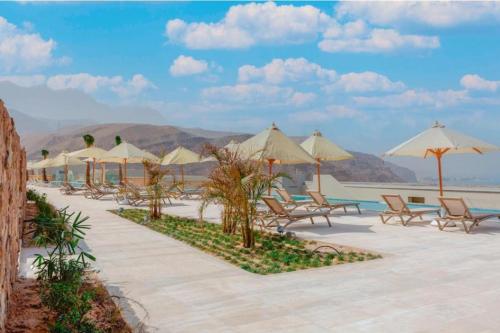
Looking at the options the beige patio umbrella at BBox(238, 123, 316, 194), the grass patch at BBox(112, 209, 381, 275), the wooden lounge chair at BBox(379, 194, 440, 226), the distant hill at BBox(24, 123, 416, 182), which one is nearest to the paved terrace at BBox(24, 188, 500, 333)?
the grass patch at BBox(112, 209, 381, 275)

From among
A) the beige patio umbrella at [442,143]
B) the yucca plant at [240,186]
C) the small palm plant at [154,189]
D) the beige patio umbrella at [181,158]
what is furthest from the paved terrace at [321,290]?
the beige patio umbrella at [181,158]

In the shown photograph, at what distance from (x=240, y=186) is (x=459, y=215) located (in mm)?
4369

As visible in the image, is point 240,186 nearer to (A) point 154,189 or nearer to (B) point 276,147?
(B) point 276,147

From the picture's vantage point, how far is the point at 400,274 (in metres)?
5.12

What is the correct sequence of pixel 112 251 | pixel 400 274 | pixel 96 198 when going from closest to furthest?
pixel 400 274
pixel 112 251
pixel 96 198

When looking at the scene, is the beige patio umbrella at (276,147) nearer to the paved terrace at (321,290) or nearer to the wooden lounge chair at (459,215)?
the wooden lounge chair at (459,215)

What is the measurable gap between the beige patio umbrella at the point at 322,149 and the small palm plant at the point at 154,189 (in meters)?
4.43

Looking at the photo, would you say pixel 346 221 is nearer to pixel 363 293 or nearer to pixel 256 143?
pixel 256 143

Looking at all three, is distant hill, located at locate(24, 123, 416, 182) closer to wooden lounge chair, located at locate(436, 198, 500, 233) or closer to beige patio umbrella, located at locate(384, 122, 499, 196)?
beige patio umbrella, located at locate(384, 122, 499, 196)

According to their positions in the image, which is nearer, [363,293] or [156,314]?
[156,314]

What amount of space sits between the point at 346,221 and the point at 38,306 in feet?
25.1

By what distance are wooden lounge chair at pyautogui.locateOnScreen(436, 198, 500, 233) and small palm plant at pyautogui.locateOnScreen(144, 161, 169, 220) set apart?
6.56m

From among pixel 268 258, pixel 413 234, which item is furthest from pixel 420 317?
pixel 413 234

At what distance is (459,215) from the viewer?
8.46 m
